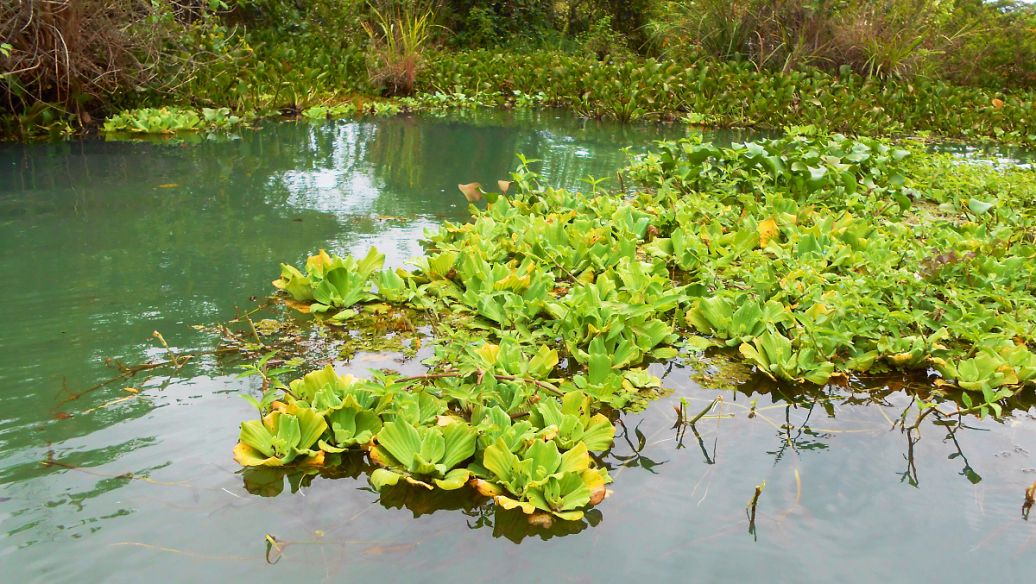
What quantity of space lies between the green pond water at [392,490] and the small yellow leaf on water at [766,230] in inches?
49.0

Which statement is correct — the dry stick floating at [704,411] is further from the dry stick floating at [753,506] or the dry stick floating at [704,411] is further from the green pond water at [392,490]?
the dry stick floating at [753,506]

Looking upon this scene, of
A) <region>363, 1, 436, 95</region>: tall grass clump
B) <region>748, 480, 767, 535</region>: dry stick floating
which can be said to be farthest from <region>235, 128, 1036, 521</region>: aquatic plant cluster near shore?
<region>363, 1, 436, 95</region>: tall grass clump

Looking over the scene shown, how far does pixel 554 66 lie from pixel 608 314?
318 inches

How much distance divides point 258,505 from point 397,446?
33 centimetres

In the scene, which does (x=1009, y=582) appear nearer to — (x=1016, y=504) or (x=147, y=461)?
(x=1016, y=504)

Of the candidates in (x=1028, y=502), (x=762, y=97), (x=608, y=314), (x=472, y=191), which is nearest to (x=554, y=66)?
(x=762, y=97)

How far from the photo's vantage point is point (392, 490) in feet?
6.57

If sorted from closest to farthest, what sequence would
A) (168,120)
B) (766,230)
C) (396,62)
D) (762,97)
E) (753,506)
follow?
(753,506) → (766,230) → (168,120) → (762,97) → (396,62)

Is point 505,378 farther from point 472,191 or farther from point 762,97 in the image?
point 762,97

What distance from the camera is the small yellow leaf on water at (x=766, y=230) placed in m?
3.81

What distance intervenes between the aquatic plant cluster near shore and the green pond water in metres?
0.09

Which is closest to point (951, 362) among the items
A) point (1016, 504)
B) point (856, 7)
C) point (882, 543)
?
point (1016, 504)

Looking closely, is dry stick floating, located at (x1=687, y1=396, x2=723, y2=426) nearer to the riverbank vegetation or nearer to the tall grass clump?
the riverbank vegetation

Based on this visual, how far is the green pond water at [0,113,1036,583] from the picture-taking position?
70.1 inches
